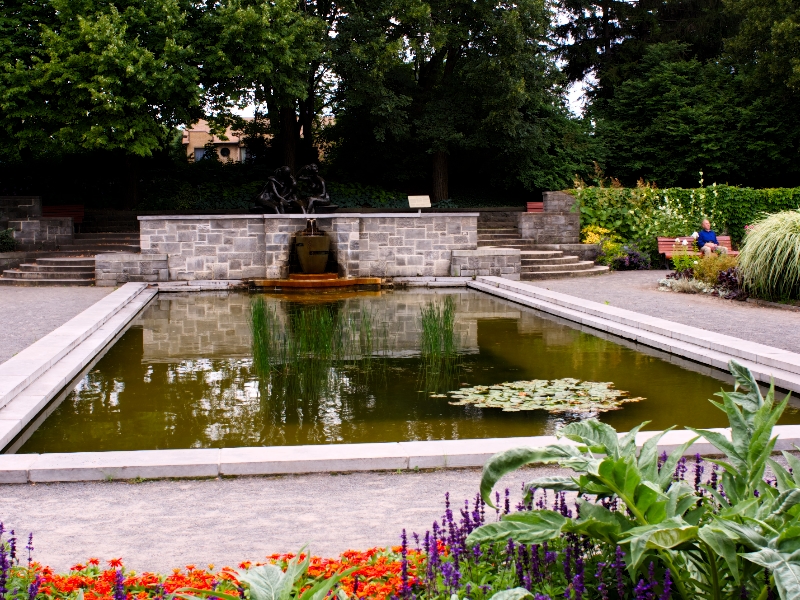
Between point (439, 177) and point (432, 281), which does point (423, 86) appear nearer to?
point (439, 177)

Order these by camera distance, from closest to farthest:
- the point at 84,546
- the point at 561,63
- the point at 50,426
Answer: the point at 84,546
the point at 50,426
the point at 561,63

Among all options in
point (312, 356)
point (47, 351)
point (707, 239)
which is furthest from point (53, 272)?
point (707, 239)

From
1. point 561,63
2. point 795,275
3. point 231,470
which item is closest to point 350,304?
point 795,275

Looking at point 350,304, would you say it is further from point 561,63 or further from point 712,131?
point 561,63

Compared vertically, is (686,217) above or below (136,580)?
above

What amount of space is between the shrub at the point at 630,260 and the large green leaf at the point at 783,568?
1727 centimetres

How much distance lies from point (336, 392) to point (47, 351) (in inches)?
116

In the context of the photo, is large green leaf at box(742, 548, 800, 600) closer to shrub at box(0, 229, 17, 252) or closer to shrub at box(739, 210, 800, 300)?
shrub at box(739, 210, 800, 300)

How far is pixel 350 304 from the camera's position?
1270 centimetres

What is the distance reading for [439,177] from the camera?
26.2 metres

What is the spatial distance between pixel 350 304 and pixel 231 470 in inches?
325

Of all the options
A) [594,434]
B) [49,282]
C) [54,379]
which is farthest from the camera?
[49,282]

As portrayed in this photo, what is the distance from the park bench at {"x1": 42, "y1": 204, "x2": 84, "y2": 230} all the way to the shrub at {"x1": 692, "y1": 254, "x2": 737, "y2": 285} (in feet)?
52.5

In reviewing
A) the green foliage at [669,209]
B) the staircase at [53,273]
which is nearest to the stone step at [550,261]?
the green foliage at [669,209]
